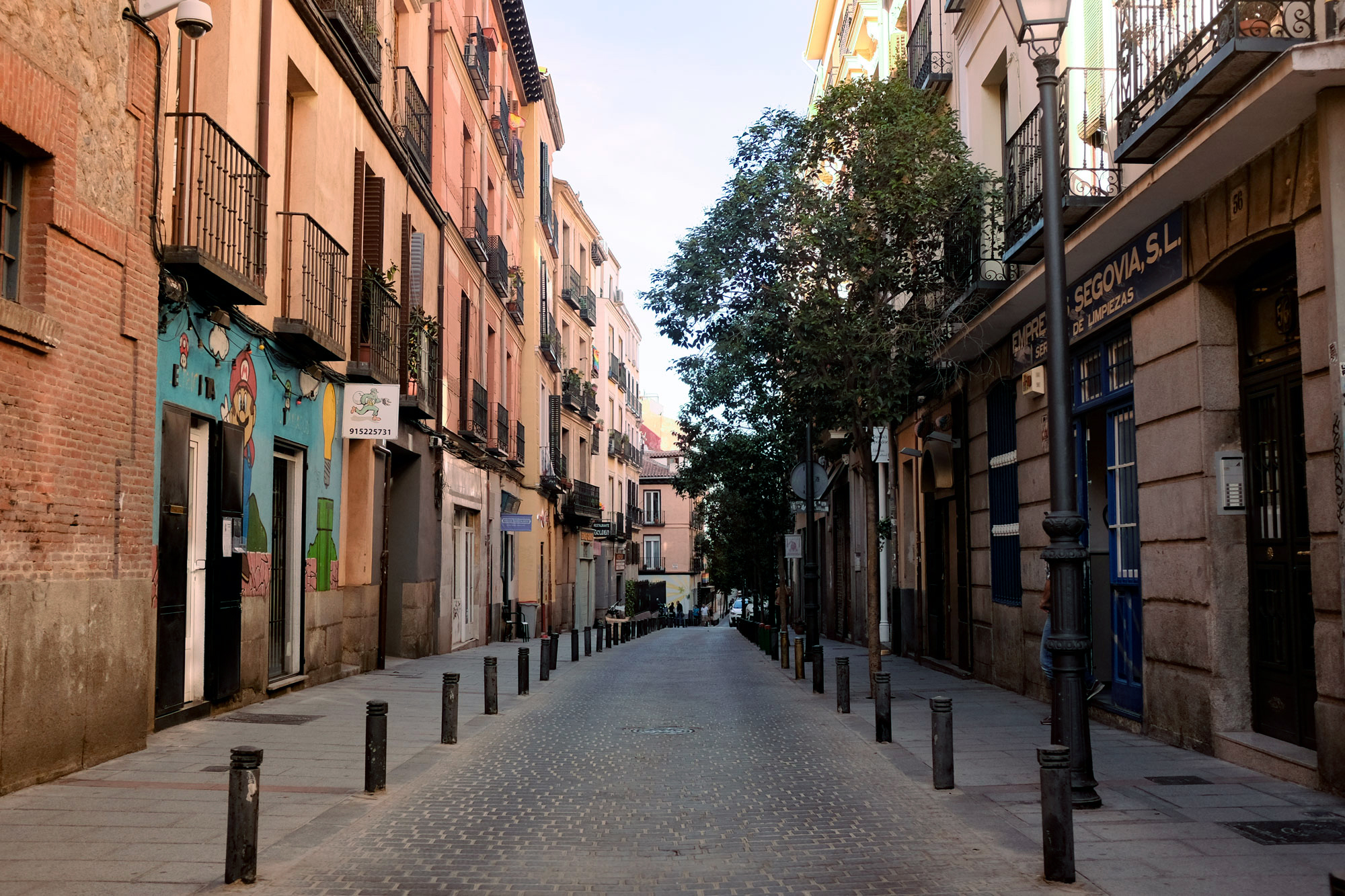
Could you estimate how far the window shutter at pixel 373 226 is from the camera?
60.3 ft

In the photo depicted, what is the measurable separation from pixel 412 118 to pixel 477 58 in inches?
256

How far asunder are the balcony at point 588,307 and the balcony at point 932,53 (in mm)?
25773

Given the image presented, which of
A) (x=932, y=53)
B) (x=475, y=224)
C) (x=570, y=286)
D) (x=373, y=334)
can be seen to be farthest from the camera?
(x=570, y=286)

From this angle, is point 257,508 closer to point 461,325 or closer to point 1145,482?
point 1145,482

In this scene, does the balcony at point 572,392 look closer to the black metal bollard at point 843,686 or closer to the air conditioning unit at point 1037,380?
the air conditioning unit at point 1037,380

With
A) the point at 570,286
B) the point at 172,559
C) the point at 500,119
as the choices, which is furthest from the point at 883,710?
the point at 570,286

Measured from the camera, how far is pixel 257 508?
44.1 ft

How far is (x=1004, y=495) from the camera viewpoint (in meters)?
16.0

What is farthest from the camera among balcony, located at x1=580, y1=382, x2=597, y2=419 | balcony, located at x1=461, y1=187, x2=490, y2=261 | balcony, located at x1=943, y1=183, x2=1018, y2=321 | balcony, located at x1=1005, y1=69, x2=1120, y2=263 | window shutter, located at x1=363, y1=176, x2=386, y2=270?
balcony, located at x1=580, y1=382, x2=597, y2=419

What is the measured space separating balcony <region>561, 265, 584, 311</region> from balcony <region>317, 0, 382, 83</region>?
79.4 feet

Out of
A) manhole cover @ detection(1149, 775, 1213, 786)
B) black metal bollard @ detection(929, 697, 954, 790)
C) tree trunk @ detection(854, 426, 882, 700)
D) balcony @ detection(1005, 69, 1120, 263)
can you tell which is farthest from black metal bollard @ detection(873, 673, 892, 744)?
balcony @ detection(1005, 69, 1120, 263)

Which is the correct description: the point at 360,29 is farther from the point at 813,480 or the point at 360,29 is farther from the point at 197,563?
the point at 813,480

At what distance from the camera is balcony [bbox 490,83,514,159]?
2936 cm

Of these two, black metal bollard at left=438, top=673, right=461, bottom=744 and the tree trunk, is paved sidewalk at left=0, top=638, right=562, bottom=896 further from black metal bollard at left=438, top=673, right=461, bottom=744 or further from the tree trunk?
the tree trunk
